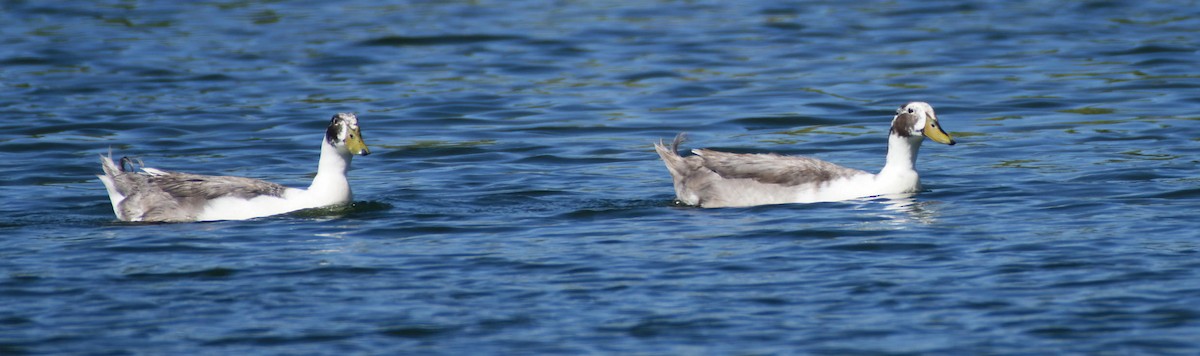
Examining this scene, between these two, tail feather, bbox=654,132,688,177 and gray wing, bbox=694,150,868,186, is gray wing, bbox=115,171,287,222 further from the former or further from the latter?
gray wing, bbox=694,150,868,186

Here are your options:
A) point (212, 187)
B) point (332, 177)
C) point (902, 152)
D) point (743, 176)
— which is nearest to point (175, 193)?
point (212, 187)

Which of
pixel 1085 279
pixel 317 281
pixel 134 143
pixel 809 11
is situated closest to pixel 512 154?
pixel 134 143

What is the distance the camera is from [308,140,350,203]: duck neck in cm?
1477

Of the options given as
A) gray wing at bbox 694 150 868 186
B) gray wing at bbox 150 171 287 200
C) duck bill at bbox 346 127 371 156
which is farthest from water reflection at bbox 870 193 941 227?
gray wing at bbox 150 171 287 200

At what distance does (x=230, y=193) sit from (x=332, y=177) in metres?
0.85

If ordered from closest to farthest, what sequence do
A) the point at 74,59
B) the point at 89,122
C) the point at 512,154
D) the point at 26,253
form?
the point at 26,253
the point at 512,154
the point at 89,122
the point at 74,59

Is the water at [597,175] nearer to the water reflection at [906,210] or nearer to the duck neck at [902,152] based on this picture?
the water reflection at [906,210]

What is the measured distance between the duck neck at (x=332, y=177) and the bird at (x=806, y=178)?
286 cm

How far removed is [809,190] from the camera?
590 inches

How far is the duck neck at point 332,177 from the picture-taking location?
1477 cm

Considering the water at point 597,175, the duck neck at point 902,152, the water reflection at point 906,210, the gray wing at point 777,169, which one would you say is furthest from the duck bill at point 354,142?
the duck neck at point 902,152

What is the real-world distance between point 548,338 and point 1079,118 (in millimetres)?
11320

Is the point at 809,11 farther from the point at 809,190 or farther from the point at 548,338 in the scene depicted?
the point at 548,338

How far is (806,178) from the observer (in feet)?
49.2
